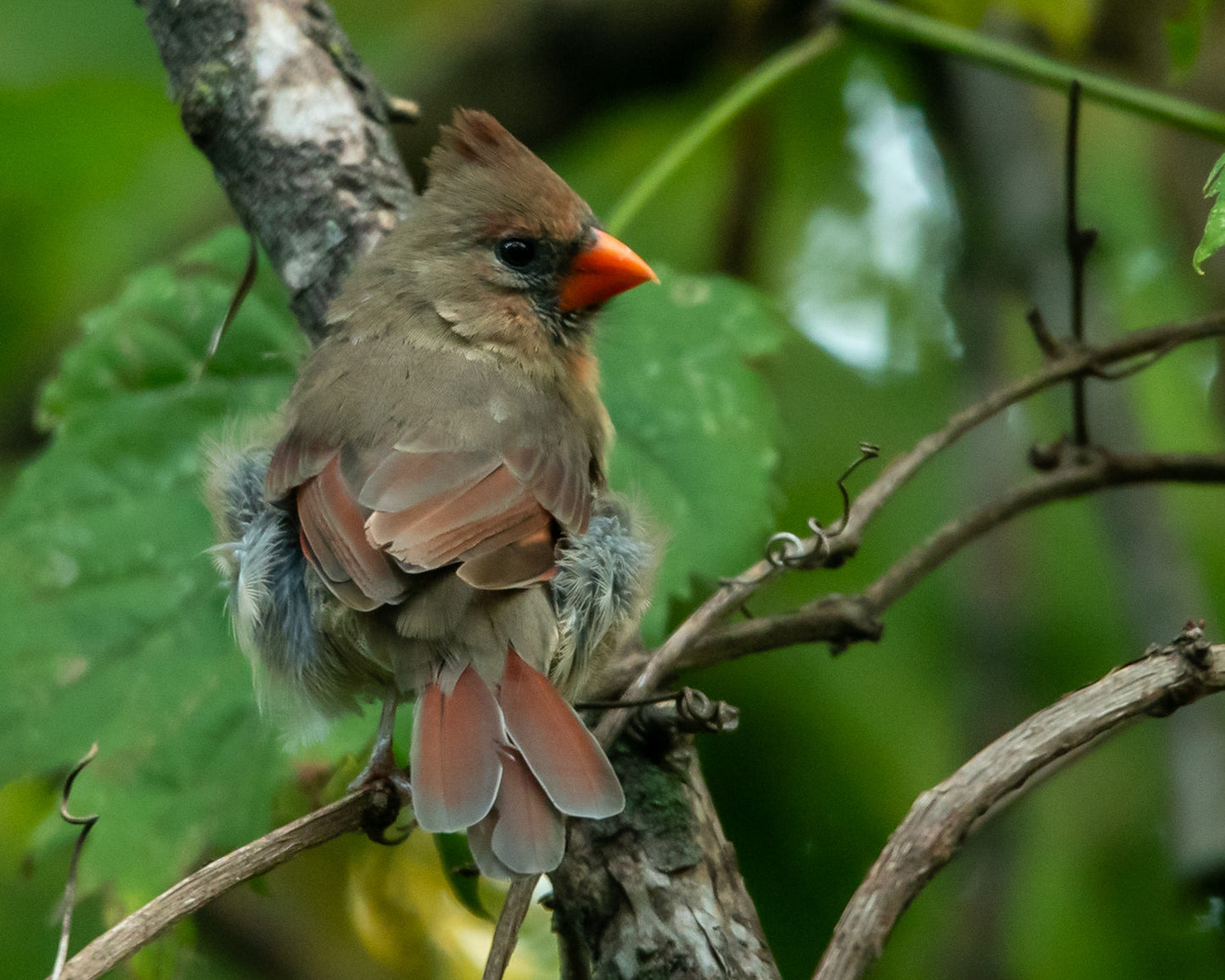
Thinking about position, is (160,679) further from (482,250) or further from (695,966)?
(695,966)

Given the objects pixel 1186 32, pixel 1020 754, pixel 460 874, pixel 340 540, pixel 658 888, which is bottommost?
pixel 460 874

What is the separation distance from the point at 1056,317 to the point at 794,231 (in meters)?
1.14

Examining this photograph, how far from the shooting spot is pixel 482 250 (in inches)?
118

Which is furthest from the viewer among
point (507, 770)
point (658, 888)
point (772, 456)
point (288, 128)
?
point (772, 456)

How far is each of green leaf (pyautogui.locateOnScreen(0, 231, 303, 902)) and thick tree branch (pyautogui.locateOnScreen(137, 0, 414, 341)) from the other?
45 centimetres

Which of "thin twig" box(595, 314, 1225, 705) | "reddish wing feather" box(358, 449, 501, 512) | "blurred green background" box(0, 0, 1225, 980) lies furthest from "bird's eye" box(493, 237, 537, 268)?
"thin twig" box(595, 314, 1225, 705)

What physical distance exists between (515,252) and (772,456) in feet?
2.36

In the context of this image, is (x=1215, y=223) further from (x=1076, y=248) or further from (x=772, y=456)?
(x=772, y=456)

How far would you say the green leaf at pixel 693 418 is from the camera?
278 cm

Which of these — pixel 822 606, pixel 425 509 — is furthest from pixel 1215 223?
pixel 425 509

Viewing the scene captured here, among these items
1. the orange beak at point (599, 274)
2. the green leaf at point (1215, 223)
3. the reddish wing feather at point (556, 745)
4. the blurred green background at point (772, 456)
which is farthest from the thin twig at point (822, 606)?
the green leaf at point (1215, 223)

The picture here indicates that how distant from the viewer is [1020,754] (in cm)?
178

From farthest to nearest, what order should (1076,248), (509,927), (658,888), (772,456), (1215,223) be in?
1. (772,456)
2. (1076,248)
3. (658,888)
4. (509,927)
5. (1215,223)

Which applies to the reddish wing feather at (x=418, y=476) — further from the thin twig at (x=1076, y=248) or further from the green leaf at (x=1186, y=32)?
the green leaf at (x=1186, y=32)
